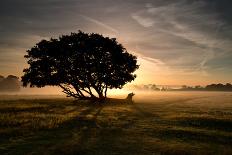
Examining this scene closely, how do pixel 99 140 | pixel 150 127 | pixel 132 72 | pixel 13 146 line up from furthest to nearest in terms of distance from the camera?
pixel 132 72 → pixel 150 127 → pixel 99 140 → pixel 13 146

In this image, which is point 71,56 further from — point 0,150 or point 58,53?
point 0,150

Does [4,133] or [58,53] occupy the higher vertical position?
[58,53]

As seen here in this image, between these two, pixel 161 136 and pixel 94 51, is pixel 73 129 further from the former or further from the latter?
pixel 94 51

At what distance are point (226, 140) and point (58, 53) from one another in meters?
47.4

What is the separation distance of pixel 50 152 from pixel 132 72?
53.0 metres

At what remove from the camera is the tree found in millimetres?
61094

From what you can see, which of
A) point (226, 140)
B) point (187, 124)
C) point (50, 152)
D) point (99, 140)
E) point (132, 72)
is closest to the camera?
point (50, 152)

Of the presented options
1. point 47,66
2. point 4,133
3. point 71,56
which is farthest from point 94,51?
point 4,133

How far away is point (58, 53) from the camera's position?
201 feet

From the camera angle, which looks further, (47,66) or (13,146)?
(47,66)

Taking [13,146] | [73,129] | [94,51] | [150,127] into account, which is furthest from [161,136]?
[94,51]

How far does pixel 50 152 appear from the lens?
1511 cm

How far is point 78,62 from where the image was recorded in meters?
61.0

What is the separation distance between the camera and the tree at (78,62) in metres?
61.1
